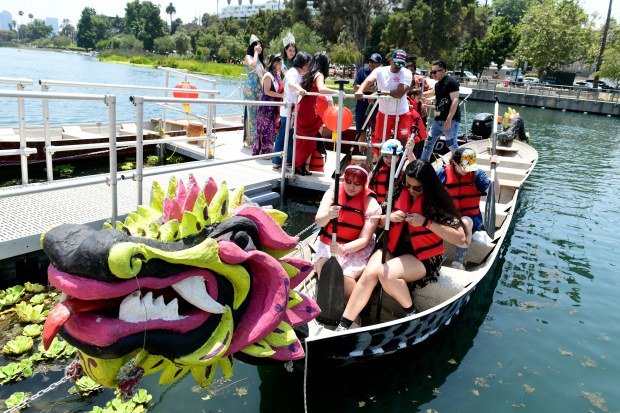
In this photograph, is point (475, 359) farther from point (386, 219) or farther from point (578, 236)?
point (578, 236)

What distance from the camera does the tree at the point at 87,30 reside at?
403 ft

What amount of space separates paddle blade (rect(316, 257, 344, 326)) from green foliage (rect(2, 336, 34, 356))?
2.42 m

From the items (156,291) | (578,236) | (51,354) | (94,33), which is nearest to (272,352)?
(156,291)

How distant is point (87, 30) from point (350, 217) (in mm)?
138534

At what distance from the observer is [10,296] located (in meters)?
4.62

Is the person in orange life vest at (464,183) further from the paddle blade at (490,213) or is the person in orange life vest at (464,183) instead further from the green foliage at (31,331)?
the green foliage at (31,331)

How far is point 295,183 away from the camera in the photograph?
25.7 feet

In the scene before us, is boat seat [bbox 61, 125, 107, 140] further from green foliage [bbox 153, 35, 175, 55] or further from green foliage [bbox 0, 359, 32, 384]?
green foliage [bbox 153, 35, 175, 55]

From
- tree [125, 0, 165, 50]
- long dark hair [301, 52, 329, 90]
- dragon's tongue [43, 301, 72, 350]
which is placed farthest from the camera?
tree [125, 0, 165, 50]

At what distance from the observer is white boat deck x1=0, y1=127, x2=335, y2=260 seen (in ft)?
15.0

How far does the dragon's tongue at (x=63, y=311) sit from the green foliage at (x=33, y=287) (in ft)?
9.58

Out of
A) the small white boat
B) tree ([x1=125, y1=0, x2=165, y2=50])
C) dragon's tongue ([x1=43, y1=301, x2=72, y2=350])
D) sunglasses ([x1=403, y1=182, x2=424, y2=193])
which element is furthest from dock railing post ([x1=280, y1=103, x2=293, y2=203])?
tree ([x1=125, y1=0, x2=165, y2=50])

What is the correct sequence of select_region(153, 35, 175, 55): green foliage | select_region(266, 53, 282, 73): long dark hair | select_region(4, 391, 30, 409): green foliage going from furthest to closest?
select_region(153, 35, 175, 55): green foliage
select_region(266, 53, 282, 73): long dark hair
select_region(4, 391, 30, 409): green foliage

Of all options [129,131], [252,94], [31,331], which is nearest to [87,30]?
[129,131]
